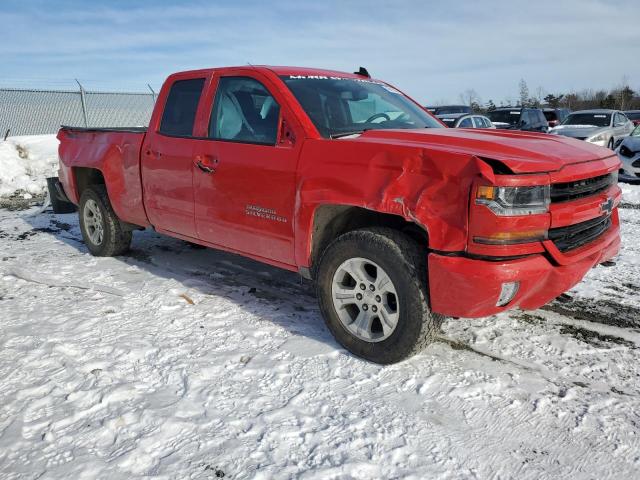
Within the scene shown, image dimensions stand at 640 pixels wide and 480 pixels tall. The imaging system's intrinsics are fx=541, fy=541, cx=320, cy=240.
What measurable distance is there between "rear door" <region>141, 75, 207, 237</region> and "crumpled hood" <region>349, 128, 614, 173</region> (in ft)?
5.40

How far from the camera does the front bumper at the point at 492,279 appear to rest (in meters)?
2.79

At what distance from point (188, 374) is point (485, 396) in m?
1.70

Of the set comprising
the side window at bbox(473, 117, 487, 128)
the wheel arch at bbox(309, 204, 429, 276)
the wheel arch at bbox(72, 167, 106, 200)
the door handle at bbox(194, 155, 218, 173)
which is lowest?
the wheel arch at bbox(309, 204, 429, 276)

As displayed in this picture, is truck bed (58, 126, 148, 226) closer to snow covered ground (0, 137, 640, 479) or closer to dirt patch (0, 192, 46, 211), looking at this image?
snow covered ground (0, 137, 640, 479)

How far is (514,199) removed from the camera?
275 centimetres

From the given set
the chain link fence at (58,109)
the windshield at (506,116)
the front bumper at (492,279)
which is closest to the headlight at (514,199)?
the front bumper at (492,279)

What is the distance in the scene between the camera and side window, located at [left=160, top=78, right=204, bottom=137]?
452cm

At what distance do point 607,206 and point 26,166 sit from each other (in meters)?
12.7

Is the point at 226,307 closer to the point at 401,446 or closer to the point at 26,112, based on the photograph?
the point at 401,446

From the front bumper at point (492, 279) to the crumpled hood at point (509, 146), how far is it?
1.57ft

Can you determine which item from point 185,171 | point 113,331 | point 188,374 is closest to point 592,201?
point 188,374

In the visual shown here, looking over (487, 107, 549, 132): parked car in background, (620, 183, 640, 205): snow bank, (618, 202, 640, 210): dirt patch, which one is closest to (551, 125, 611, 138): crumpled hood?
(487, 107, 549, 132): parked car in background

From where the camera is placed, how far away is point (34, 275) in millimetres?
5148

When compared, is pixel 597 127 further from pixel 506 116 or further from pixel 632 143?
pixel 632 143
